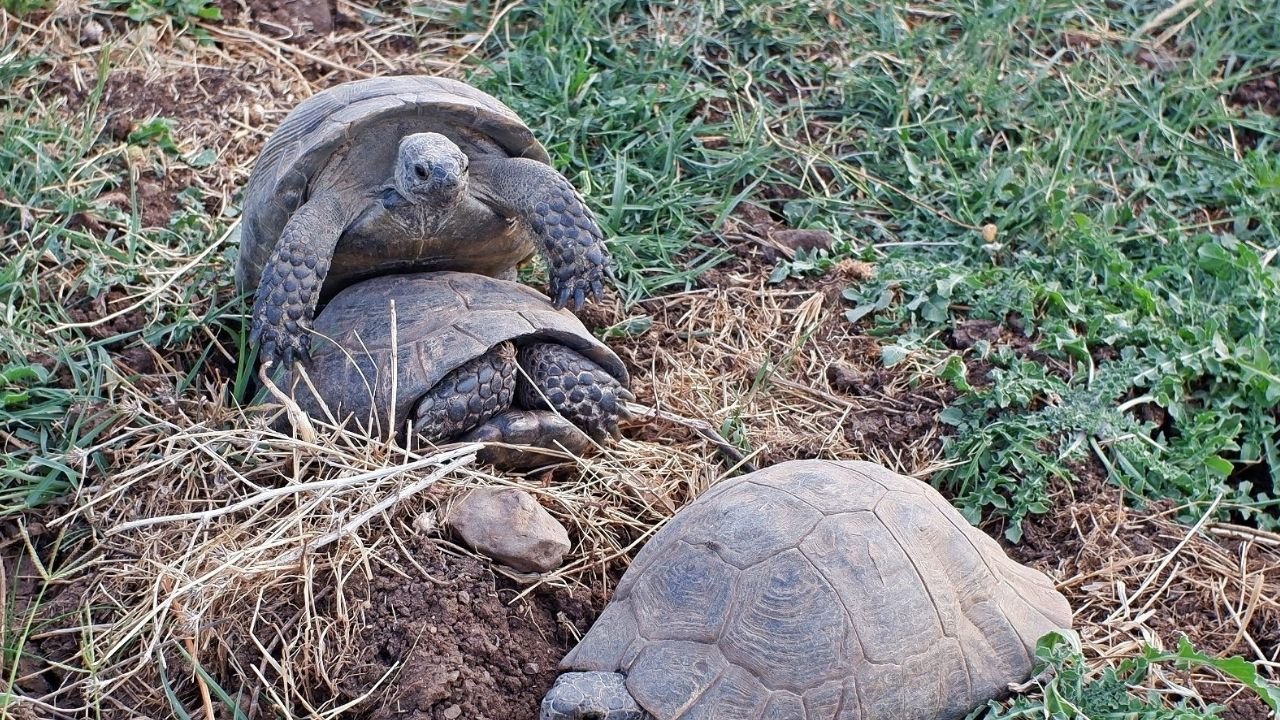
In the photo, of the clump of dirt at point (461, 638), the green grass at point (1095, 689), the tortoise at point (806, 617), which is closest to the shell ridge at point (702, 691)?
the tortoise at point (806, 617)

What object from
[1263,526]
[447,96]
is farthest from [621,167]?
[1263,526]

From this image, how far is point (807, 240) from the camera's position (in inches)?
169

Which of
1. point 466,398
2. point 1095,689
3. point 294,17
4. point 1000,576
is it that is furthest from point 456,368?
point 294,17

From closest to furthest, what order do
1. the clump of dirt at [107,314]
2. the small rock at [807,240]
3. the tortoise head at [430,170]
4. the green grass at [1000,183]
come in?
the tortoise head at [430,170]
the green grass at [1000,183]
the clump of dirt at [107,314]
the small rock at [807,240]

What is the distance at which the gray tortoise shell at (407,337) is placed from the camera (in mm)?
3230

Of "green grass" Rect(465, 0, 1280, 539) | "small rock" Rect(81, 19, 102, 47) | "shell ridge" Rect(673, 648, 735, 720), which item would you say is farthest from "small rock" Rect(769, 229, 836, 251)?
"small rock" Rect(81, 19, 102, 47)

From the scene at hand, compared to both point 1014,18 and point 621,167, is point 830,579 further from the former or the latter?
point 1014,18

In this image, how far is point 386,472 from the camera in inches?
117

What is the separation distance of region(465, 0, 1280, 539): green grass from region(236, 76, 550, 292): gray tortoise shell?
82 centimetres

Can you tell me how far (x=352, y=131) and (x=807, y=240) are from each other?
1.70 meters

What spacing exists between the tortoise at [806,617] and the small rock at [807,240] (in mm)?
1633

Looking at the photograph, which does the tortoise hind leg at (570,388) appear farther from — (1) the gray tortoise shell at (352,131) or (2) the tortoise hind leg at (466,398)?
(1) the gray tortoise shell at (352,131)

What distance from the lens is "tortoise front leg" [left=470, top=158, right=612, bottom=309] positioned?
3400 millimetres

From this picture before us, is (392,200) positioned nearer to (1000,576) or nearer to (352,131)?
(352,131)
